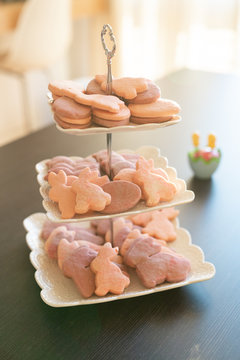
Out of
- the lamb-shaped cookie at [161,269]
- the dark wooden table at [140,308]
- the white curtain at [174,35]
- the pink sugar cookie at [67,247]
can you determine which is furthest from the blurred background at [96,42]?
the lamb-shaped cookie at [161,269]

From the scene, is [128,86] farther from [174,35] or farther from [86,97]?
[174,35]

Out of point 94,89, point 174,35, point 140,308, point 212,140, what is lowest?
point 140,308

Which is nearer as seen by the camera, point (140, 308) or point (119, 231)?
point (140, 308)

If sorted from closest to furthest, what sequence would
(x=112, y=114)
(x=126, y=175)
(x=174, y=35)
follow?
(x=112, y=114) < (x=126, y=175) < (x=174, y=35)

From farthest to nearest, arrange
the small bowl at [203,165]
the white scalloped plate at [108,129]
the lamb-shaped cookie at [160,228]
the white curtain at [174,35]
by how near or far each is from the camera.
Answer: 1. the white curtain at [174,35]
2. the small bowl at [203,165]
3. the lamb-shaped cookie at [160,228]
4. the white scalloped plate at [108,129]

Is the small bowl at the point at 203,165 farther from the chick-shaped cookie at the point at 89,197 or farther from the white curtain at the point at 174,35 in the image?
the white curtain at the point at 174,35

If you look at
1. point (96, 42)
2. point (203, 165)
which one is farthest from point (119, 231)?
point (96, 42)
